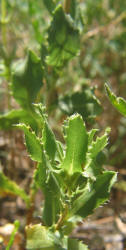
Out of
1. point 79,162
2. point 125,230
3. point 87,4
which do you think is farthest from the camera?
point 87,4

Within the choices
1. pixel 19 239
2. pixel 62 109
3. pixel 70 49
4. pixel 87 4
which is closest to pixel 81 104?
pixel 62 109

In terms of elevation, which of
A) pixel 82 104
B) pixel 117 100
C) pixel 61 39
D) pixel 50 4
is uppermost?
pixel 50 4

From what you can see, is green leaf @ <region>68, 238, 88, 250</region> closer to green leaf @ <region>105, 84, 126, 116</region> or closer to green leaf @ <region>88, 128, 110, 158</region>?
green leaf @ <region>88, 128, 110, 158</region>

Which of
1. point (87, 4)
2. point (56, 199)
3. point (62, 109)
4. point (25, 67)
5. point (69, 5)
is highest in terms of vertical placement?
point (87, 4)

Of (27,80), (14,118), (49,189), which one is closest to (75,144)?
(49,189)

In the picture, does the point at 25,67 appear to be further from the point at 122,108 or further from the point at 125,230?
the point at 125,230

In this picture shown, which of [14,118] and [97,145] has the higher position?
[14,118]

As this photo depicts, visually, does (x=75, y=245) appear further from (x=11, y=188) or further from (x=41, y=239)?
(x=11, y=188)
